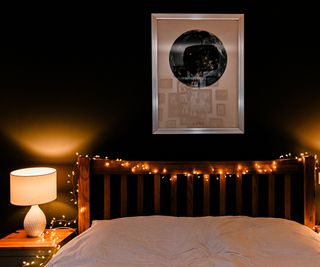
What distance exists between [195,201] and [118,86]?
3.65ft

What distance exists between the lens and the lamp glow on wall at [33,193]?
2.12 m

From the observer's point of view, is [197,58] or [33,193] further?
[197,58]

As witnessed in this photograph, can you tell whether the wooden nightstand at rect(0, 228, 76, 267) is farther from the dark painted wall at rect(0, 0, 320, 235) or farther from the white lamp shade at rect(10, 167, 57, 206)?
the dark painted wall at rect(0, 0, 320, 235)

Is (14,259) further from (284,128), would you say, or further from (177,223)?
(284,128)

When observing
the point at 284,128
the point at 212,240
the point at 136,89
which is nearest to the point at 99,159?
the point at 136,89

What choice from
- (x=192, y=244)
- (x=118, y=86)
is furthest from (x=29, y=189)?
(x=192, y=244)

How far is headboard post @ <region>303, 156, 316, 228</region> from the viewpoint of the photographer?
7.46 ft

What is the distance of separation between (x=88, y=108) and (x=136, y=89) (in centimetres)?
42

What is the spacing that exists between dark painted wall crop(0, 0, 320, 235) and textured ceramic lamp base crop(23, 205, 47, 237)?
336 mm

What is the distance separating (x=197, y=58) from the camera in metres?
2.44

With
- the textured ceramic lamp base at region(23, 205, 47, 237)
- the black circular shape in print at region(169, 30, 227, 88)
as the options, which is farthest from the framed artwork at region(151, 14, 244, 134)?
the textured ceramic lamp base at region(23, 205, 47, 237)

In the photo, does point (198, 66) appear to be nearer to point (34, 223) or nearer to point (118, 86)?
point (118, 86)

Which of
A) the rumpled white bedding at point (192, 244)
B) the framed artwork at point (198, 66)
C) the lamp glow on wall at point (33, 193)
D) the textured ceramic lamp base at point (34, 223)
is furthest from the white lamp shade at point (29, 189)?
the framed artwork at point (198, 66)

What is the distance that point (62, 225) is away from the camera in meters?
2.51
